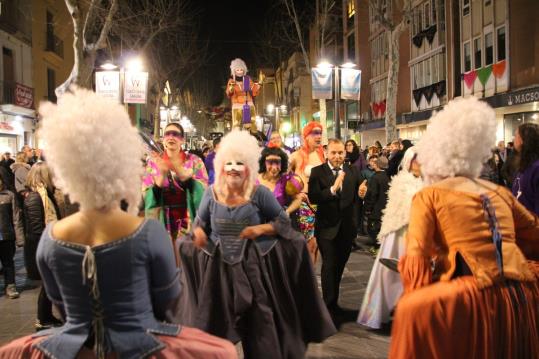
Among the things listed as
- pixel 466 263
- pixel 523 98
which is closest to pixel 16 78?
pixel 523 98

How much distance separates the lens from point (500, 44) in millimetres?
22797

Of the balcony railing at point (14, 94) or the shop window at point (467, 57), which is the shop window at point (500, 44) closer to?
the shop window at point (467, 57)

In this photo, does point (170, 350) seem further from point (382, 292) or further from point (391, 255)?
point (391, 255)

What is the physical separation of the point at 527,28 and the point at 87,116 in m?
22.1

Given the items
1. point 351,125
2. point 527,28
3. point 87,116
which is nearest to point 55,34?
point 351,125

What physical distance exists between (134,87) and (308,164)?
452 inches

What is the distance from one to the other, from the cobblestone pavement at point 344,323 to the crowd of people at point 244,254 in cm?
22

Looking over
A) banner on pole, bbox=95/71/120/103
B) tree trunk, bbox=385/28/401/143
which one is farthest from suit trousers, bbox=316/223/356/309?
tree trunk, bbox=385/28/401/143

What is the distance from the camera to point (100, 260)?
233 cm

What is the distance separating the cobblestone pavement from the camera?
5.19 meters

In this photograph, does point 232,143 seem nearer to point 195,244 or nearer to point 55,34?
point 195,244

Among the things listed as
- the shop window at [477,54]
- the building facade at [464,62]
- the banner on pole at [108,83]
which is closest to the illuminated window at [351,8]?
the building facade at [464,62]

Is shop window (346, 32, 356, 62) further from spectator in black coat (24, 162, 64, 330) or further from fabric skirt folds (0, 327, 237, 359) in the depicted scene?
fabric skirt folds (0, 327, 237, 359)

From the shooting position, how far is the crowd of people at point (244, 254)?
2.38 metres
